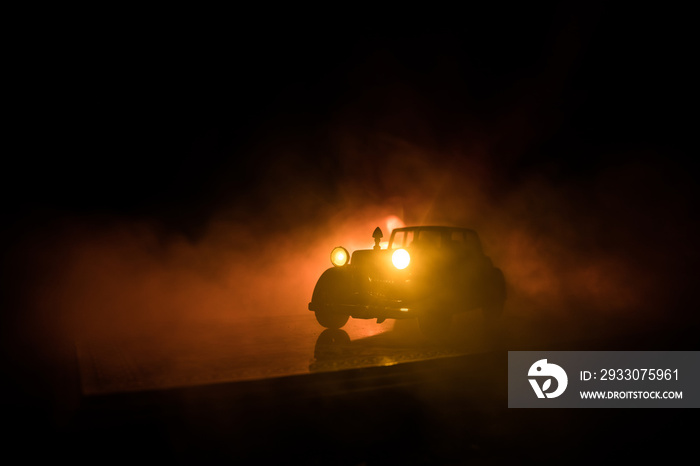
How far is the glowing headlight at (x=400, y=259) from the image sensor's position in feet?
19.7

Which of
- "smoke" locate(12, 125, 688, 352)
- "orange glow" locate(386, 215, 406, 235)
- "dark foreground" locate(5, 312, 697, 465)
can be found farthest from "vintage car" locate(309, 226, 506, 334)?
"orange glow" locate(386, 215, 406, 235)

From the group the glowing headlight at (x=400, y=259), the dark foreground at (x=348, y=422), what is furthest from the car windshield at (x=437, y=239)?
the dark foreground at (x=348, y=422)

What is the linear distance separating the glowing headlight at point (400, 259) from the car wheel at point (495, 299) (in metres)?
2.03

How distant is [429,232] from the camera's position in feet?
23.1

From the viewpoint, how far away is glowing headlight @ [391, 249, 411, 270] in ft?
19.7

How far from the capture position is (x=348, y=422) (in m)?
3.95

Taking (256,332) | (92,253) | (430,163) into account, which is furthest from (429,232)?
(92,253)

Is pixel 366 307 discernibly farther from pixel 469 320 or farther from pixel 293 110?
pixel 293 110

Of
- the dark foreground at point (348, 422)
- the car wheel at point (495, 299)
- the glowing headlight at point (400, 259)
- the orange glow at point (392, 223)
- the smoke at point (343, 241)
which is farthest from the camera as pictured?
the orange glow at point (392, 223)

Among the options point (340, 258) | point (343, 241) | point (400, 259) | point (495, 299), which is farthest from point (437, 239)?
point (343, 241)

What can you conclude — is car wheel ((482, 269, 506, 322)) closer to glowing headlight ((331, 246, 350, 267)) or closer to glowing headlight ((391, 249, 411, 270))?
glowing headlight ((391, 249, 411, 270))

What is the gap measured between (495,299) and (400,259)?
232 cm

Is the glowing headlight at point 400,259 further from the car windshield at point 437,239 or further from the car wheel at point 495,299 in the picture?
the car wheel at point 495,299

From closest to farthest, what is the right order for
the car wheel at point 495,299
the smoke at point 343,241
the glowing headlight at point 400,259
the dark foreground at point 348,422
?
1. the dark foreground at point 348,422
2. the glowing headlight at point 400,259
3. the car wheel at point 495,299
4. the smoke at point 343,241
